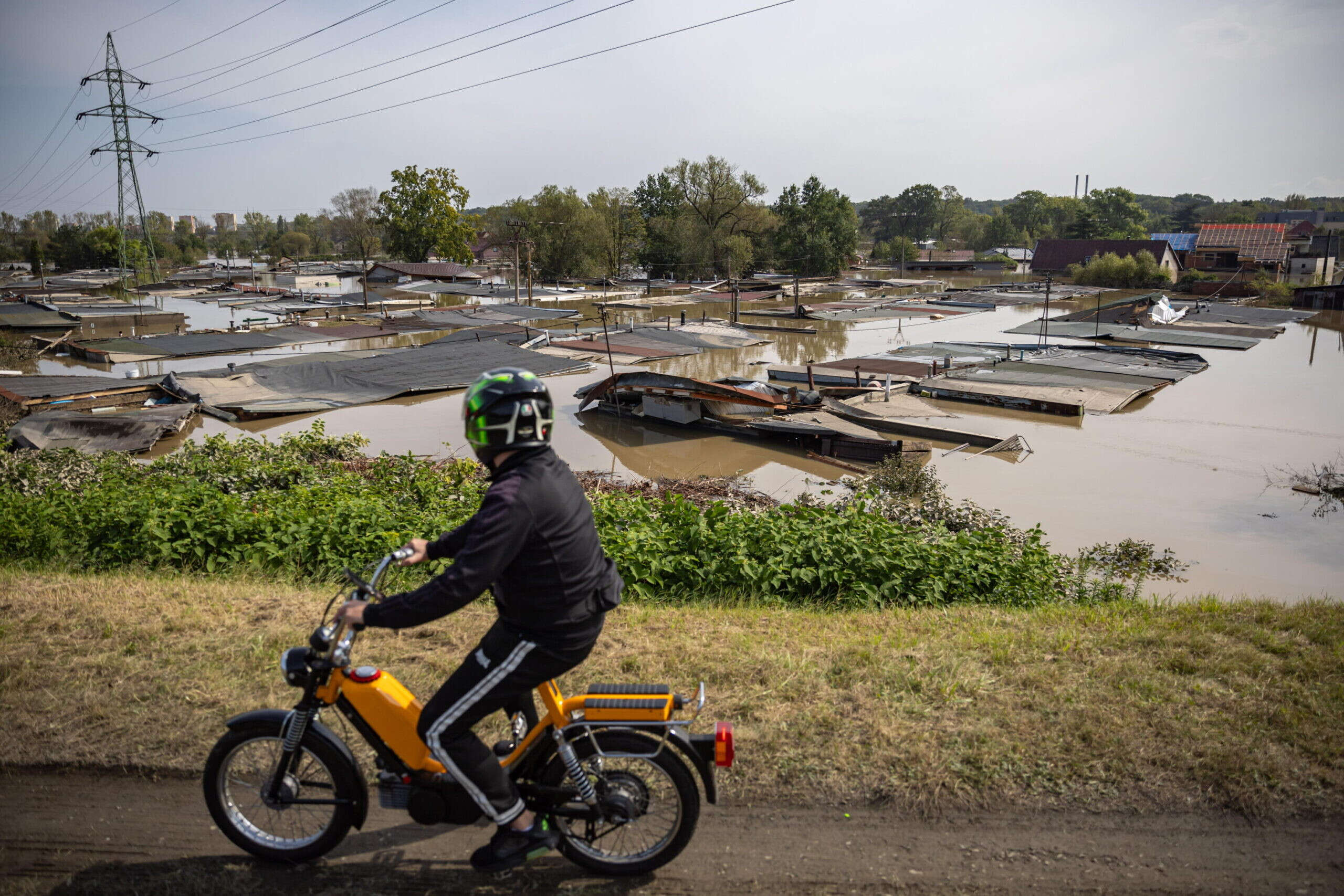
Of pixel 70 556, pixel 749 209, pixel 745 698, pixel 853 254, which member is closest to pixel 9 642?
pixel 70 556

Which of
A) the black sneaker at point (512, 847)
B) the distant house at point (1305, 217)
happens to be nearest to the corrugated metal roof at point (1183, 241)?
the distant house at point (1305, 217)

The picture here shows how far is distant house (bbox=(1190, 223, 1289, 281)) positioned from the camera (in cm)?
7231

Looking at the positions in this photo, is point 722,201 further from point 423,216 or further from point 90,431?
point 90,431

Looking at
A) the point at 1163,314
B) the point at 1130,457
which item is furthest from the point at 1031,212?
the point at 1130,457

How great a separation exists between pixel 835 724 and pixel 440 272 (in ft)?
244

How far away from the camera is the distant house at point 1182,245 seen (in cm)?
8069

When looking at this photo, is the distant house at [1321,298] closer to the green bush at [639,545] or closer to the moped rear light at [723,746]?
the green bush at [639,545]

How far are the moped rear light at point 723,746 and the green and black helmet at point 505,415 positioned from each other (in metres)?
1.27

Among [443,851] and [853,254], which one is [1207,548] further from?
[853,254]

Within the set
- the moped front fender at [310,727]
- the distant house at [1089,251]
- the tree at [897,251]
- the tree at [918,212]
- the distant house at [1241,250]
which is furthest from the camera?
the tree at [918,212]

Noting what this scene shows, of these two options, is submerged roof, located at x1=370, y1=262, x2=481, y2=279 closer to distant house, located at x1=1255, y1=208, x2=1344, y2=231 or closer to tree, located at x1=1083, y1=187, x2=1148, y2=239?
tree, located at x1=1083, y1=187, x2=1148, y2=239

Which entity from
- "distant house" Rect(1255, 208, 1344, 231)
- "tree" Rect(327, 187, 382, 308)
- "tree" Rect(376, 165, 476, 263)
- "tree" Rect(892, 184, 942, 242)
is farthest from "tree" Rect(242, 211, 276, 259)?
"distant house" Rect(1255, 208, 1344, 231)

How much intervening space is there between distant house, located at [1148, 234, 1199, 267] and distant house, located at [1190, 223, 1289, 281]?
2.18ft

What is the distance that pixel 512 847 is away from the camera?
3.07 m
